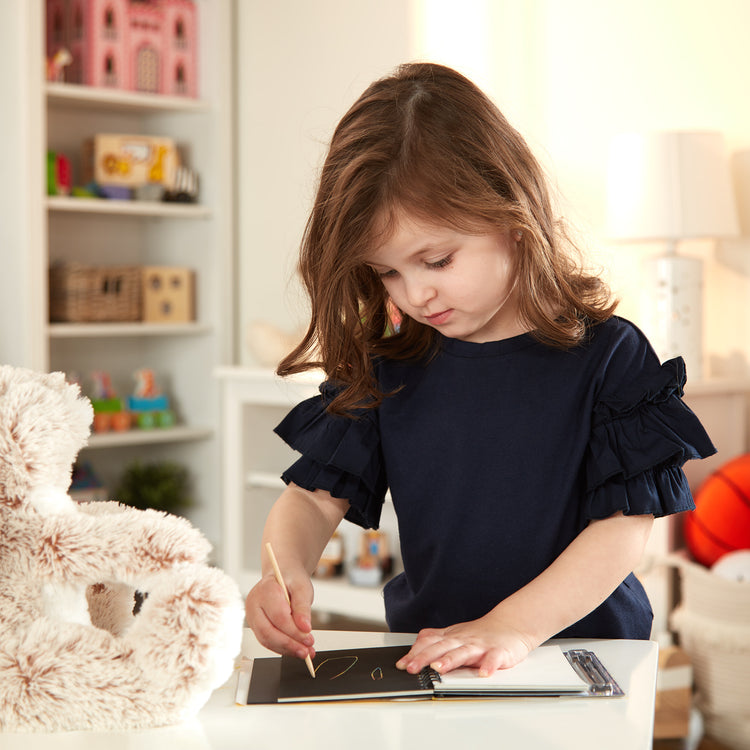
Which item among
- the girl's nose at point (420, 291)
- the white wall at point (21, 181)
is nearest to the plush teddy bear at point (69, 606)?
the girl's nose at point (420, 291)

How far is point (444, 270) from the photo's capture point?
0.93 m

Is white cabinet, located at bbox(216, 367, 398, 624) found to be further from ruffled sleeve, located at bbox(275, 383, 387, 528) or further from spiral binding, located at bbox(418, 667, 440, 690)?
spiral binding, located at bbox(418, 667, 440, 690)

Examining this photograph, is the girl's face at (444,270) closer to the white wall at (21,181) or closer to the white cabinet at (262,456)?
the white cabinet at (262,456)

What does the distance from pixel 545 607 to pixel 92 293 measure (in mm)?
2400

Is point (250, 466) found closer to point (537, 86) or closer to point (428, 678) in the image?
point (537, 86)

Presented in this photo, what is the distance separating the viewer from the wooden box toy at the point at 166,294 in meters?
3.19

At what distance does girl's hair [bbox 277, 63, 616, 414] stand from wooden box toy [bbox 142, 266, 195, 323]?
7.32 feet

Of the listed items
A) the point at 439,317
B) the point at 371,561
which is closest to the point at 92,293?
the point at 371,561

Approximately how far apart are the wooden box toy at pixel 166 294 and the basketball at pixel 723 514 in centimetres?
181

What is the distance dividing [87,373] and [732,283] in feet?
6.56

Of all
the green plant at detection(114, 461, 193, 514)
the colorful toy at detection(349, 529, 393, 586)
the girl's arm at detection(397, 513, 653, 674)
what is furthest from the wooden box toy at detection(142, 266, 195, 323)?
the girl's arm at detection(397, 513, 653, 674)

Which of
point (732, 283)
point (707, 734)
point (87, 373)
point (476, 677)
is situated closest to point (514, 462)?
point (476, 677)

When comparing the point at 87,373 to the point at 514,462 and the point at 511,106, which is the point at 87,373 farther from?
the point at 514,462

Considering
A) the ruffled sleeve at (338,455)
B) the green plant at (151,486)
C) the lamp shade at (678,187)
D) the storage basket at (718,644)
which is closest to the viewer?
the ruffled sleeve at (338,455)
